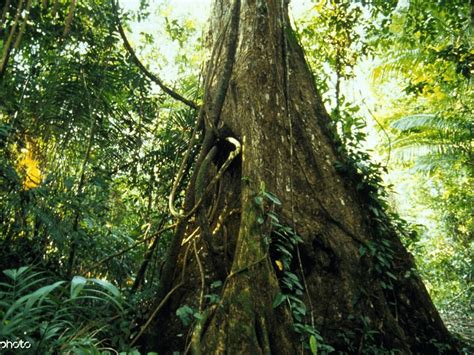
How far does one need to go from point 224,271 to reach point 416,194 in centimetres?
1285

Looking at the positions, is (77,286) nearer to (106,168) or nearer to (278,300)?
(278,300)

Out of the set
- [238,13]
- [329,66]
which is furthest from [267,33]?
[329,66]

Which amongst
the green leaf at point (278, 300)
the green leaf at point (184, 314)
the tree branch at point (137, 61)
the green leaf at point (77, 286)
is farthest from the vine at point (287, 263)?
the tree branch at point (137, 61)

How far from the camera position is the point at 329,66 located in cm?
505

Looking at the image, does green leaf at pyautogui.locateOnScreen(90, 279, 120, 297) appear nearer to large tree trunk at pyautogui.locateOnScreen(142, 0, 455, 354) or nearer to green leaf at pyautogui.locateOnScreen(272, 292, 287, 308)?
large tree trunk at pyautogui.locateOnScreen(142, 0, 455, 354)

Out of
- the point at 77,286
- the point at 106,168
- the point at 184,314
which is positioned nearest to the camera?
the point at 77,286

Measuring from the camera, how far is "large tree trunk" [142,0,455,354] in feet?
6.93

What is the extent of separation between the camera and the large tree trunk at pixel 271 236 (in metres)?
2.11

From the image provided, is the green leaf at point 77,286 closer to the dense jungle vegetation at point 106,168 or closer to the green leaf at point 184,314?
the dense jungle vegetation at point 106,168

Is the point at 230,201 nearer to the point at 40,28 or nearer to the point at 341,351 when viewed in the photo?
the point at 341,351

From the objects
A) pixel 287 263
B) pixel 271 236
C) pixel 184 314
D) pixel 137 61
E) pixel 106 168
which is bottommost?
pixel 184 314

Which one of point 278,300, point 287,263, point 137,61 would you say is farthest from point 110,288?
point 137,61

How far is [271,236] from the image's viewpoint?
2600 mm

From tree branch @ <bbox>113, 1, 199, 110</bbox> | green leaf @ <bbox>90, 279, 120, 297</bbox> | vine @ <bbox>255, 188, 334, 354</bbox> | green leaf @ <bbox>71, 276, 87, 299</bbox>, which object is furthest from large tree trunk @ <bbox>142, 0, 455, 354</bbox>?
green leaf @ <bbox>71, 276, 87, 299</bbox>
